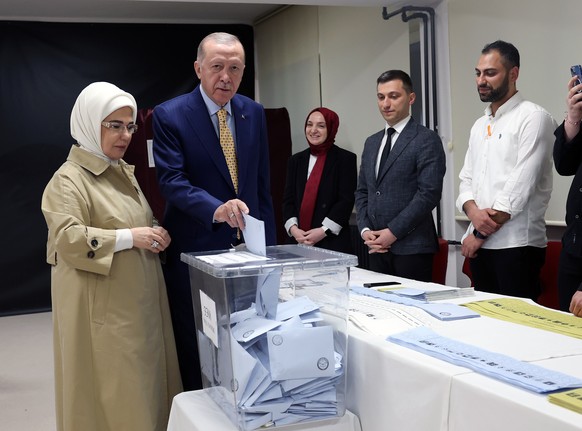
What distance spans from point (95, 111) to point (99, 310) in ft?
1.94

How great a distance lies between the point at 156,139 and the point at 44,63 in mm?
4341

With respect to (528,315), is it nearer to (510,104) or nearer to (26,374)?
(510,104)

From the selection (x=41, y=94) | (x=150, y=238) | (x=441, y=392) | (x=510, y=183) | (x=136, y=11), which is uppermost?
(x=136, y=11)

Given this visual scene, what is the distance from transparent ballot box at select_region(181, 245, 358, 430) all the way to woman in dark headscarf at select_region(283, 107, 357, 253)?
2337 mm

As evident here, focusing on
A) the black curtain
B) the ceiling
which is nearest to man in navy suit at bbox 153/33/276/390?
the ceiling

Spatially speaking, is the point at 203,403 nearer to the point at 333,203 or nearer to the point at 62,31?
the point at 333,203

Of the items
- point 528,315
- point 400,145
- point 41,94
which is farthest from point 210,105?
point 41,94

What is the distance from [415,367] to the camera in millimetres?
1303

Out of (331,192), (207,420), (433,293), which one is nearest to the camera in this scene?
(207,420)

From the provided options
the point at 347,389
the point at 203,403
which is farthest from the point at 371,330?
the point at 203,403

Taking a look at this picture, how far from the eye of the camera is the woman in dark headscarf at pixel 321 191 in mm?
3928

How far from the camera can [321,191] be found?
4051 millimetres

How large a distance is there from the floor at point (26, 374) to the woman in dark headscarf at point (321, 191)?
5.39 ft

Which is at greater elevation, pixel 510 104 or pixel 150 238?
pixel 510 104
